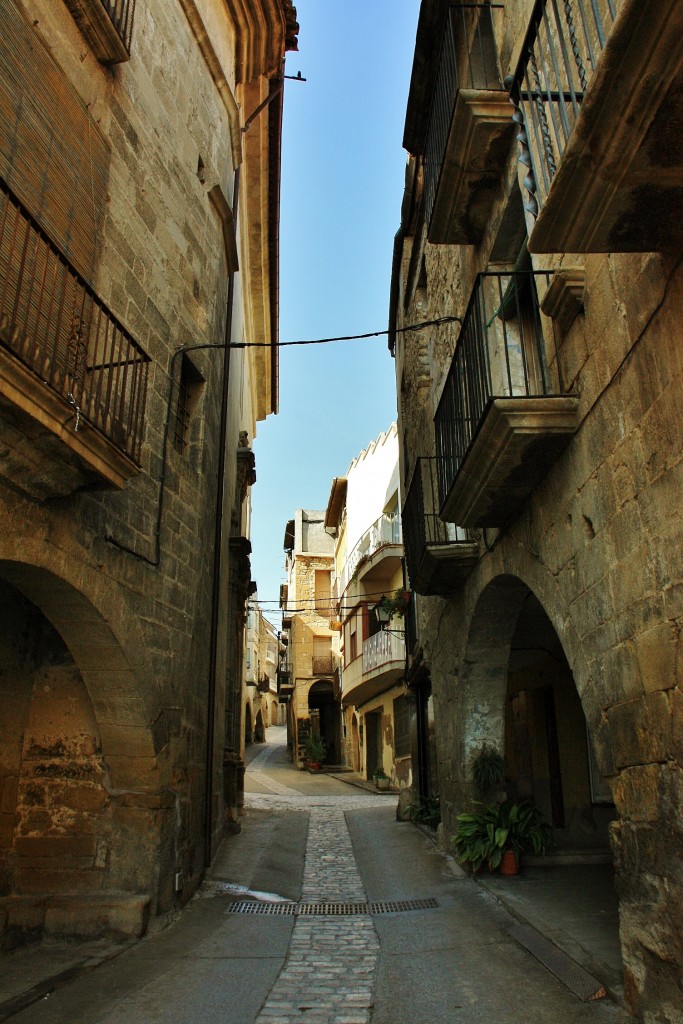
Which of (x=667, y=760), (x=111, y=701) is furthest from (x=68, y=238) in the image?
(x=667, y=760)

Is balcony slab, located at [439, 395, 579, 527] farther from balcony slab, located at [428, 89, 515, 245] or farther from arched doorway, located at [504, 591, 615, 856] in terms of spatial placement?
arched doorway, located at [504, 591, 615, 856]

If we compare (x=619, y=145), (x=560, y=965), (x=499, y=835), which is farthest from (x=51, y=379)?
(x=499, y=835)

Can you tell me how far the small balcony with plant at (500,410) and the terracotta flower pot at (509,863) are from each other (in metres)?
3.77

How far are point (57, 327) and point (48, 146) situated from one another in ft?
5.46

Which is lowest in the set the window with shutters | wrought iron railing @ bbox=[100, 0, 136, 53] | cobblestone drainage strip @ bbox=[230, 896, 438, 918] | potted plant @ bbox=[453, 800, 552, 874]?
cobblestone drainage strip @ bbox=[230, 896, 438, 918]

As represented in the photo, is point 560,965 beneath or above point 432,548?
beneath

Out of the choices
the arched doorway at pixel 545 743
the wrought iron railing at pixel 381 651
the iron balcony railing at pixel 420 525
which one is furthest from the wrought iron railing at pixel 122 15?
the wrought iron railing at pixel 381 651

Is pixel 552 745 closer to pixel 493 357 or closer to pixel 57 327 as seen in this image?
pixel 493 357

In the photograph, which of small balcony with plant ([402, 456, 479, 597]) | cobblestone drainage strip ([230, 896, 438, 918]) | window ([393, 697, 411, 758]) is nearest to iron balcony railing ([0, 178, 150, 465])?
small balcony with plant ([402, 456, 479, 597])

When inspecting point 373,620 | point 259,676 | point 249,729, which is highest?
point 259,676

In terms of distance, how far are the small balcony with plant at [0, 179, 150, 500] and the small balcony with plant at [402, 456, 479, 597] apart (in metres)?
3.29

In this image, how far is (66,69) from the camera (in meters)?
5.56

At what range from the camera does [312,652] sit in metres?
34.8

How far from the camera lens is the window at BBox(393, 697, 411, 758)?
20.0m
